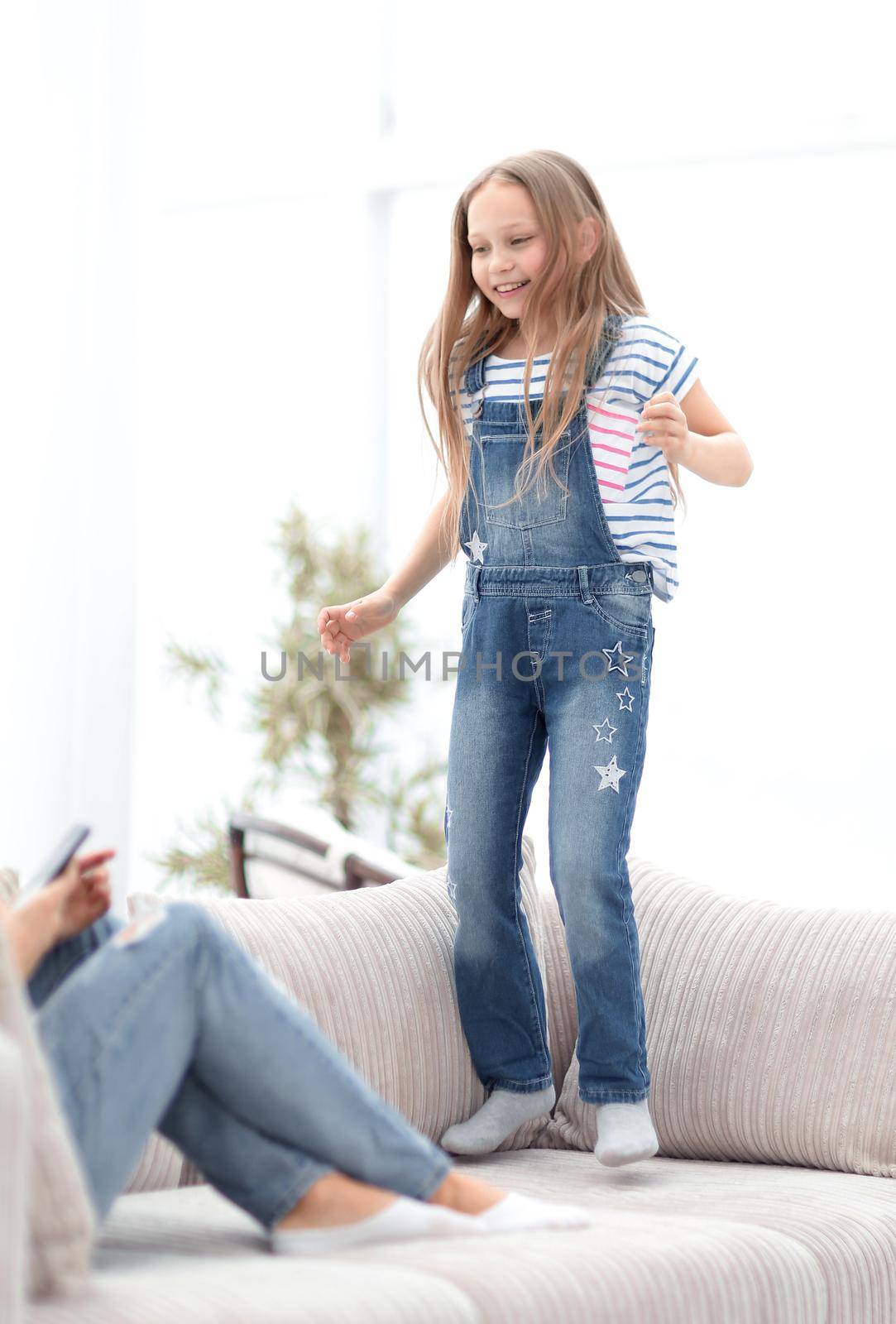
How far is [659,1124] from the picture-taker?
1931 millimetres

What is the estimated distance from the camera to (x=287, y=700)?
3961mm

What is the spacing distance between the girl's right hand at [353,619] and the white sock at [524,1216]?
31.9 inches

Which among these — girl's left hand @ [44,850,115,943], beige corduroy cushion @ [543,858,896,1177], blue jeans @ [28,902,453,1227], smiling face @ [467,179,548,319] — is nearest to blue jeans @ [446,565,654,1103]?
beige corduroy cushion @ [543,858,896,1177]

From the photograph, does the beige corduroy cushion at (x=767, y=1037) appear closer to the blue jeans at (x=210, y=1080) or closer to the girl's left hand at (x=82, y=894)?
the blue jeans at (x=210, y=1080)

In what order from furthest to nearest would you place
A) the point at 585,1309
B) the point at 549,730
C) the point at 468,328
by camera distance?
the point at 468,328 → the point at 549,730 → the point at 585,1309

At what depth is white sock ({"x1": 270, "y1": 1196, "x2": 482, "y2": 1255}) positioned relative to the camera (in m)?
1.27

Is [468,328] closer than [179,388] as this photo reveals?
Yes

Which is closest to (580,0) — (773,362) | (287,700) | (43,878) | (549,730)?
(773,362)

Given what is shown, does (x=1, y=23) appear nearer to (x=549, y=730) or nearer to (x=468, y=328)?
(x=468, y=328)

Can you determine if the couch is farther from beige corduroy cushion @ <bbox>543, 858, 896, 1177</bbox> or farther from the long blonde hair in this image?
the long blonde hair

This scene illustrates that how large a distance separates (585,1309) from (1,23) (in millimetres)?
3369

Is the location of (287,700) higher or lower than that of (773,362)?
lower

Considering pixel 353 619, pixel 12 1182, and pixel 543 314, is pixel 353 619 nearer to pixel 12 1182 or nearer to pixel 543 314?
pixel 543 314

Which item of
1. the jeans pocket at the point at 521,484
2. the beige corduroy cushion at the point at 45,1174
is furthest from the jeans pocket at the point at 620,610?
the beige corduroy cushion at the point at 45,1174
